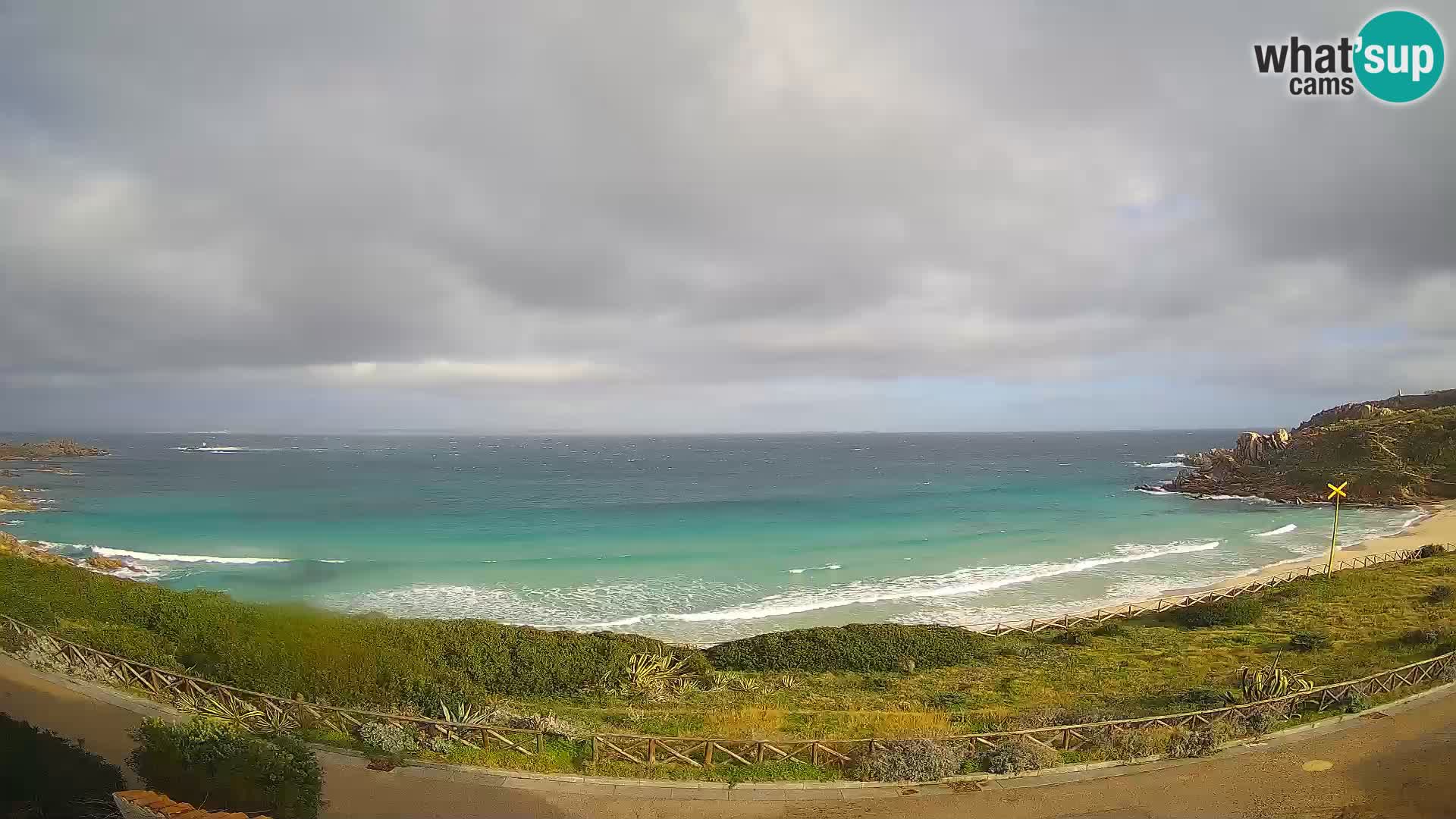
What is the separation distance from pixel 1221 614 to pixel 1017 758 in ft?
63.5

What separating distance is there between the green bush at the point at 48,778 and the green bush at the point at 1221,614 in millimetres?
31023

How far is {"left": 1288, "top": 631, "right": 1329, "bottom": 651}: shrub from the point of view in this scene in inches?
819

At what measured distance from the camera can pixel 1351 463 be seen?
76125 millimetres

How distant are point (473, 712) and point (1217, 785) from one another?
1398cm

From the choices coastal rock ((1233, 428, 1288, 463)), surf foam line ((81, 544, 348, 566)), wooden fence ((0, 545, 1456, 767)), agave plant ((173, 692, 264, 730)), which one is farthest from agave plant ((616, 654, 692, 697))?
coastal rock ((1233, 428, 1288, 463))

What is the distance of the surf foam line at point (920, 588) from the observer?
30.4 m

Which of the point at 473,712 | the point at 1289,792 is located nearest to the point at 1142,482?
the point at 1289,792

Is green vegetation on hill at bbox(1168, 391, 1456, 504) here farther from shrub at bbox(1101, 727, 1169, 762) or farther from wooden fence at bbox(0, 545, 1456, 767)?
Result: shrub at bbox(1101, 727, 1169, 762)

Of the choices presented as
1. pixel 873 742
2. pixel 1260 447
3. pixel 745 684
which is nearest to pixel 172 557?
pixel 745 684

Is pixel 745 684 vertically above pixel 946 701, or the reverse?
pixel 946 701

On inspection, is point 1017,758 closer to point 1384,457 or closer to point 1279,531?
point 1279,531

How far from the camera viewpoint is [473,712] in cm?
1412

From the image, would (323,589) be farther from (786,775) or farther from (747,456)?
(747,456)

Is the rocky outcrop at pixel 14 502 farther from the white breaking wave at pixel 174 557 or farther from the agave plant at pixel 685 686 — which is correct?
the agave plant at pixel 685 686
